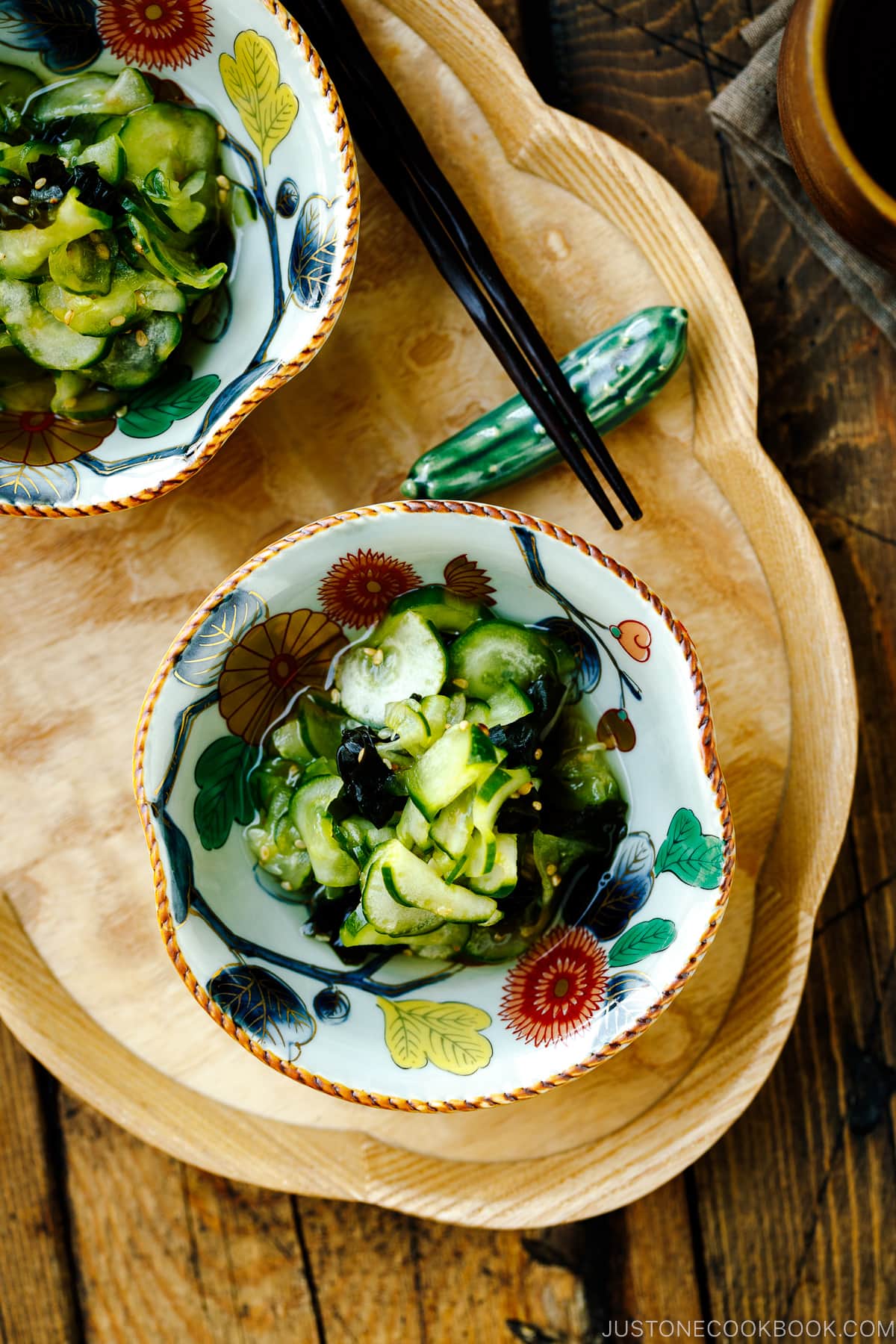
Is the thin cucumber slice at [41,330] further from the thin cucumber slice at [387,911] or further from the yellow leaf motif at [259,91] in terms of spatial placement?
the thin cucumber slice at [387,911]

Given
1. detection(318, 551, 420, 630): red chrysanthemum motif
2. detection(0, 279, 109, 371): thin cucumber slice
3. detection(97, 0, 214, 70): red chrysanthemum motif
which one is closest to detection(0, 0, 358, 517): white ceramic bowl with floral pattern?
detection(97, 0, 214, 70): red chrysanthemum motif

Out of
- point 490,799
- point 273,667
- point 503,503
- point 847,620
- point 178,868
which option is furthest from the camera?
point 847,620

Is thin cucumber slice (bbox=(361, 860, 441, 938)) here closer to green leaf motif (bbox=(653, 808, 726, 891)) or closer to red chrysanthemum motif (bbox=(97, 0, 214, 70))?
green leaf motif (bbox=(653, 808, 726, 891))

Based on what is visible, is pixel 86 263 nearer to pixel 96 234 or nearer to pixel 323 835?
pixel 96 234

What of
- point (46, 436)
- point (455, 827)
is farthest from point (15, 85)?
point (455, 827)

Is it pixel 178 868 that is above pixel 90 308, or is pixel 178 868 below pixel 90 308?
below
